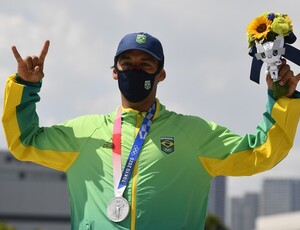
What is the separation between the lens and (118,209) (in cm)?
673

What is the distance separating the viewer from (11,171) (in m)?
95.6

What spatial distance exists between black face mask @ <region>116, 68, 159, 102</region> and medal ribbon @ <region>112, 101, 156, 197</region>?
0.17 metres

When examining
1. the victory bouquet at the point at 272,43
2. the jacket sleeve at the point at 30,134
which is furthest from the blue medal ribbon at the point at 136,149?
the victory bouquet at the point at 272,43

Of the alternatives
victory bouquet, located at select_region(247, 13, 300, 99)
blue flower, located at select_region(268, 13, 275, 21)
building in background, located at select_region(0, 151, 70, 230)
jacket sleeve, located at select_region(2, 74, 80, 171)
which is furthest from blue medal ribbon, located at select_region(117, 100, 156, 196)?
building in background, located at select_region(0, 151, 70, 230)

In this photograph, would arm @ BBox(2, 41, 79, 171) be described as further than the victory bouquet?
Yes

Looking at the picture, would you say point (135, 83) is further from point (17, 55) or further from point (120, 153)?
point (17, 55)

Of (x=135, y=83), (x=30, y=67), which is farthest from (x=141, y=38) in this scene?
(x=30, y=67)

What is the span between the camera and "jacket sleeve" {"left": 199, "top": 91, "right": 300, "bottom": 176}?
22.3 ft

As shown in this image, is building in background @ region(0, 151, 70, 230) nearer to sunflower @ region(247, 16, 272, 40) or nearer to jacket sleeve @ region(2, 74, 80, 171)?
jacket sleeve @ region(2, 74, 80, 171)

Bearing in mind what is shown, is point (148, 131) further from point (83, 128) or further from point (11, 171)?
point (11, 171)

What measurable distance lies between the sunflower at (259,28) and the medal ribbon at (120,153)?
912mm

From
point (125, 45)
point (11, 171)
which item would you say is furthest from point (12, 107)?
point (11, 171)

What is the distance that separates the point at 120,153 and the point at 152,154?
0.23m

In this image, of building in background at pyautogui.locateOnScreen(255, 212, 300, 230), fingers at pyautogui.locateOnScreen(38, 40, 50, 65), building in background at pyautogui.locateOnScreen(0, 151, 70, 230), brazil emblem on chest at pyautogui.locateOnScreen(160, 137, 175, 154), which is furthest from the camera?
building in background at pyautogui.locateOnScreen(0, 151, 70, 230)
